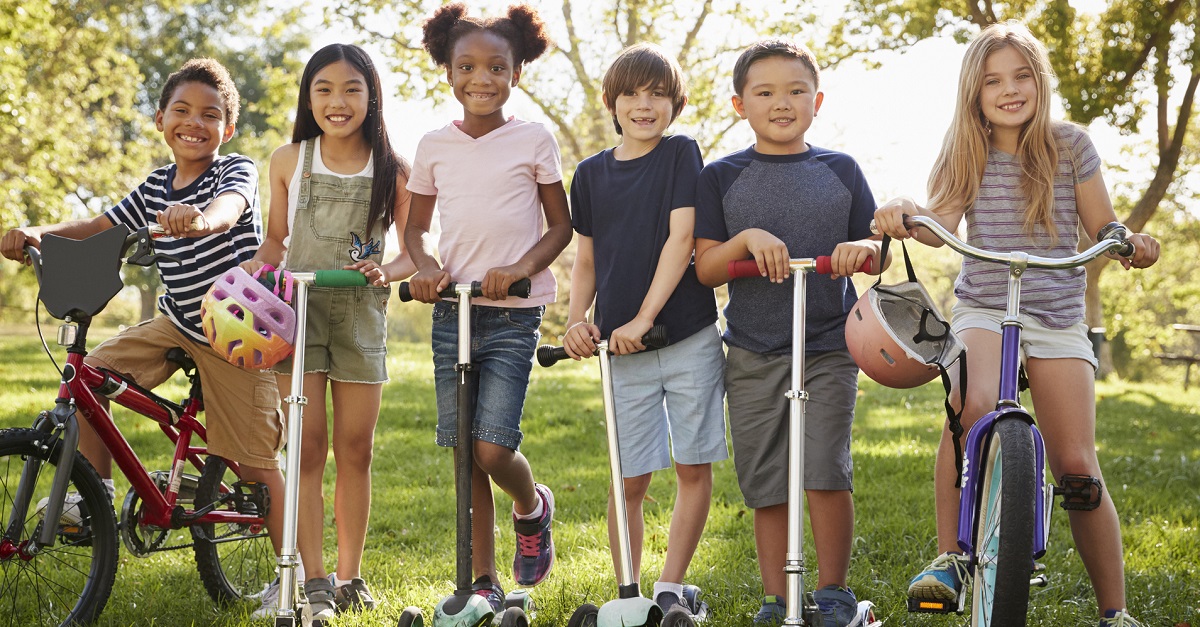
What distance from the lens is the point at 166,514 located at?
4.09m

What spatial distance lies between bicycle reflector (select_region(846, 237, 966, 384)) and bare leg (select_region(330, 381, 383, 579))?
1.93 m

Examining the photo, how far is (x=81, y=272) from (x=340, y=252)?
36.1 inches

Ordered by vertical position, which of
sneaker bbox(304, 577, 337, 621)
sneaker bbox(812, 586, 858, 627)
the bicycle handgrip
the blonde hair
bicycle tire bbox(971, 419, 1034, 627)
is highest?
the blonde hair

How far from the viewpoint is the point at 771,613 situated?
3.69m

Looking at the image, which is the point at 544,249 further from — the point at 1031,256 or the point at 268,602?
the point at 268,602

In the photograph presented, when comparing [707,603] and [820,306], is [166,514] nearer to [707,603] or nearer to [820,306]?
[707,603]

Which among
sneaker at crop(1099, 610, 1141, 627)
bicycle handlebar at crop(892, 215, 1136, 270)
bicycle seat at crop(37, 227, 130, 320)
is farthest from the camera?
bicycle seat at crop(37, 227, 130, 320)

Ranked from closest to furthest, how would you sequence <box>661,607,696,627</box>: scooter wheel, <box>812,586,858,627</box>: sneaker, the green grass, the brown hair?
1. <box>661,607,696,627</box>: scooter wheel
2. <box>812,586,858,627</box>: sneaker
3. the brown hair
4. the green grass

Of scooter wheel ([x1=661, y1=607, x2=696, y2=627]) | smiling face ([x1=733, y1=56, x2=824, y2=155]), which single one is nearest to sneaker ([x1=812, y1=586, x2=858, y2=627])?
scooter wheel ([x1=661, y1=607, x2=696, y2=627])

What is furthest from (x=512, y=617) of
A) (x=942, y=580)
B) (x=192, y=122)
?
(x=192, y=122)

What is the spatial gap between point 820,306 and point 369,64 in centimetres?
201

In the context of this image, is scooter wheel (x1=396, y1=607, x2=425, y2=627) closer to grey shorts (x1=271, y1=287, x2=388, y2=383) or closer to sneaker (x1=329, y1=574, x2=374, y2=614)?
sneaker (x1=329, y1=574, x2=374, y2=614)

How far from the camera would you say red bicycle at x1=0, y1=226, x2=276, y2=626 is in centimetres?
357

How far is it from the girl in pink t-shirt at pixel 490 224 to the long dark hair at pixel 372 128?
168 mm
